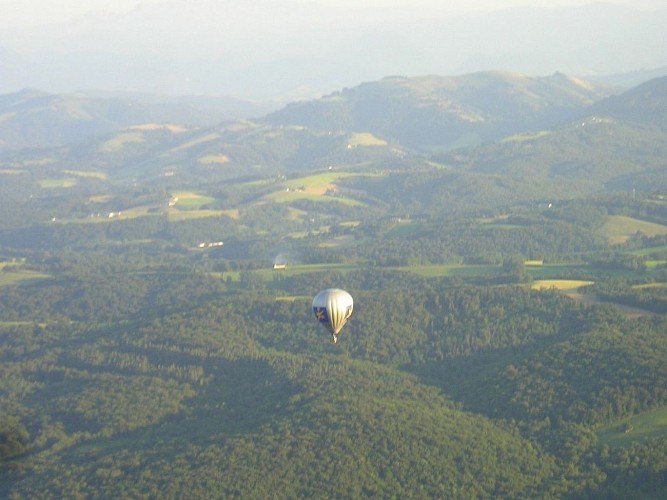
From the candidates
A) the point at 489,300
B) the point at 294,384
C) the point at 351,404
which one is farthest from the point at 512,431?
the point at 489,300

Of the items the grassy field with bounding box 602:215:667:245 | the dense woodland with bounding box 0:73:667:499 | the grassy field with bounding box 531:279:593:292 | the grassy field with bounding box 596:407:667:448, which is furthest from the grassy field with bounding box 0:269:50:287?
the grassy field with bounding box 596:407:667:448

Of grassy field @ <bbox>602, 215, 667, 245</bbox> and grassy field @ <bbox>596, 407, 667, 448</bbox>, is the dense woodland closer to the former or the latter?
grassy field @ <bbox>596, 407, 667, 448</bbox>

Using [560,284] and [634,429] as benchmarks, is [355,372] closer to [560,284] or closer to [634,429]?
[634,429]

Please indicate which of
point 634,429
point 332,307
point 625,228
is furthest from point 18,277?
point 634,429

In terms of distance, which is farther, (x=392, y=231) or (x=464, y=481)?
(x=392, y=231)

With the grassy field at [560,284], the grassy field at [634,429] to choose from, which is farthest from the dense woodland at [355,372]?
the grassy field at [560,284]

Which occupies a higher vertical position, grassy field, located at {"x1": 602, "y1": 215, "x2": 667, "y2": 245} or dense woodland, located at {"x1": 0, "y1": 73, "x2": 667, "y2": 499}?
dense woodland, located at {"x1": 0, "y1": 73, "x2": 667, "y2": 499}

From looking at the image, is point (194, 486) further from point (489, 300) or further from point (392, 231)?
point (392, 231)
